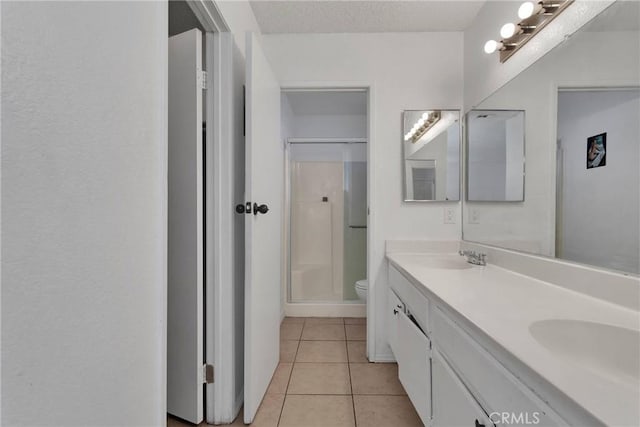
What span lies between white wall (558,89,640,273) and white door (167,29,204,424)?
1512mm

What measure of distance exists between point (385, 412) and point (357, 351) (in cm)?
63

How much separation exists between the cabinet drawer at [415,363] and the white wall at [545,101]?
0.65m

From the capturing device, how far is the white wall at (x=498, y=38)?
3.50 ft

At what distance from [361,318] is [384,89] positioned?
2.07m

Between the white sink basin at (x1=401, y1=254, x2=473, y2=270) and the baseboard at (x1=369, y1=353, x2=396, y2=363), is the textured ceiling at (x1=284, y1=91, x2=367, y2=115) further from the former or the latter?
the baseboard at (x1=369, y1=353, x2=396, y2=363)

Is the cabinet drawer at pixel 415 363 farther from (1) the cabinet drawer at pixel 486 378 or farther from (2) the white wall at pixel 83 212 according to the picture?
(2) the white wall at pixel 83 212

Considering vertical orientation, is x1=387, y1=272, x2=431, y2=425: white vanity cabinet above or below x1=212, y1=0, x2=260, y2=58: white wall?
below

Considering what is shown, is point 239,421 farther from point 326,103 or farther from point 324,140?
point 326,103

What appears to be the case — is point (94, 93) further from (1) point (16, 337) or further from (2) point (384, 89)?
(2) point (384, 89)

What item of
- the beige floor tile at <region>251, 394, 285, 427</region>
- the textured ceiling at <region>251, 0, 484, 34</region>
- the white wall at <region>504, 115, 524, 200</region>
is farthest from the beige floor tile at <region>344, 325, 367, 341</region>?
the textured ceiling at <region>251, 0, 484, 34</region>

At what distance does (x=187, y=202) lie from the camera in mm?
1282

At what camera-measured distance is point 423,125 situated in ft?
6.34

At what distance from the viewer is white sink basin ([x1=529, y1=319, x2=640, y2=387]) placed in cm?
66

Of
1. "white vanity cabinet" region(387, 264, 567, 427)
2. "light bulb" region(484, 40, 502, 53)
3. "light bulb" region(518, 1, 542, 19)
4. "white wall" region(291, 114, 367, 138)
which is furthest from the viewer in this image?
"white wall" region(291, 114, 367, 138)
